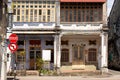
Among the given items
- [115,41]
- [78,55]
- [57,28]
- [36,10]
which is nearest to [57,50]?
[57,28]

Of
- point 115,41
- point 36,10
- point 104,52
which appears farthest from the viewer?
point 115,41

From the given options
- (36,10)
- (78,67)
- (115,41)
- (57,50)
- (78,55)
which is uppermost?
(36,10)

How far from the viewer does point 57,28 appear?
38.1 meters

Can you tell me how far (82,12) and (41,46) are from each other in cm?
641

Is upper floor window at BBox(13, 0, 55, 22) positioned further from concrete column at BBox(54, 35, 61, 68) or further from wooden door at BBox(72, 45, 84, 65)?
wooden door at BBox(72, 45, 84, 65)

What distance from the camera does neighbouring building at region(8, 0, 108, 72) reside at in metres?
38.2

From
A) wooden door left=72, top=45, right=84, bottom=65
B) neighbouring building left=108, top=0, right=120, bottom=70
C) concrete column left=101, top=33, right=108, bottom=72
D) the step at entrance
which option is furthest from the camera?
neighbouring building left=108, top=0, right=120, bottom=70

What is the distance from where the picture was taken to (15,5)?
127ft

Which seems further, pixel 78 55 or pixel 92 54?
pixel 92 54

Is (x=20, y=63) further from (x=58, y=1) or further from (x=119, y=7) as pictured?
(x=119, y=7)

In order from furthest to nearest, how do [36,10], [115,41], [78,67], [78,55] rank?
[115,41], [78,55], [78,67], [36,10]

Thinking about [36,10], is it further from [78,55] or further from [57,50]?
[78,55]

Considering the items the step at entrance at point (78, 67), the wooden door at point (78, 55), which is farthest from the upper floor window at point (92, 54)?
the step at entrance at point (78, 67)

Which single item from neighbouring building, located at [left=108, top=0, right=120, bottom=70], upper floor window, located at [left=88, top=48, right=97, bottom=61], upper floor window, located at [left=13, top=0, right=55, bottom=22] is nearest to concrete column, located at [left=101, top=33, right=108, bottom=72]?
upper floor window, located at [left=88, top=48, right=97, bottom=61]
